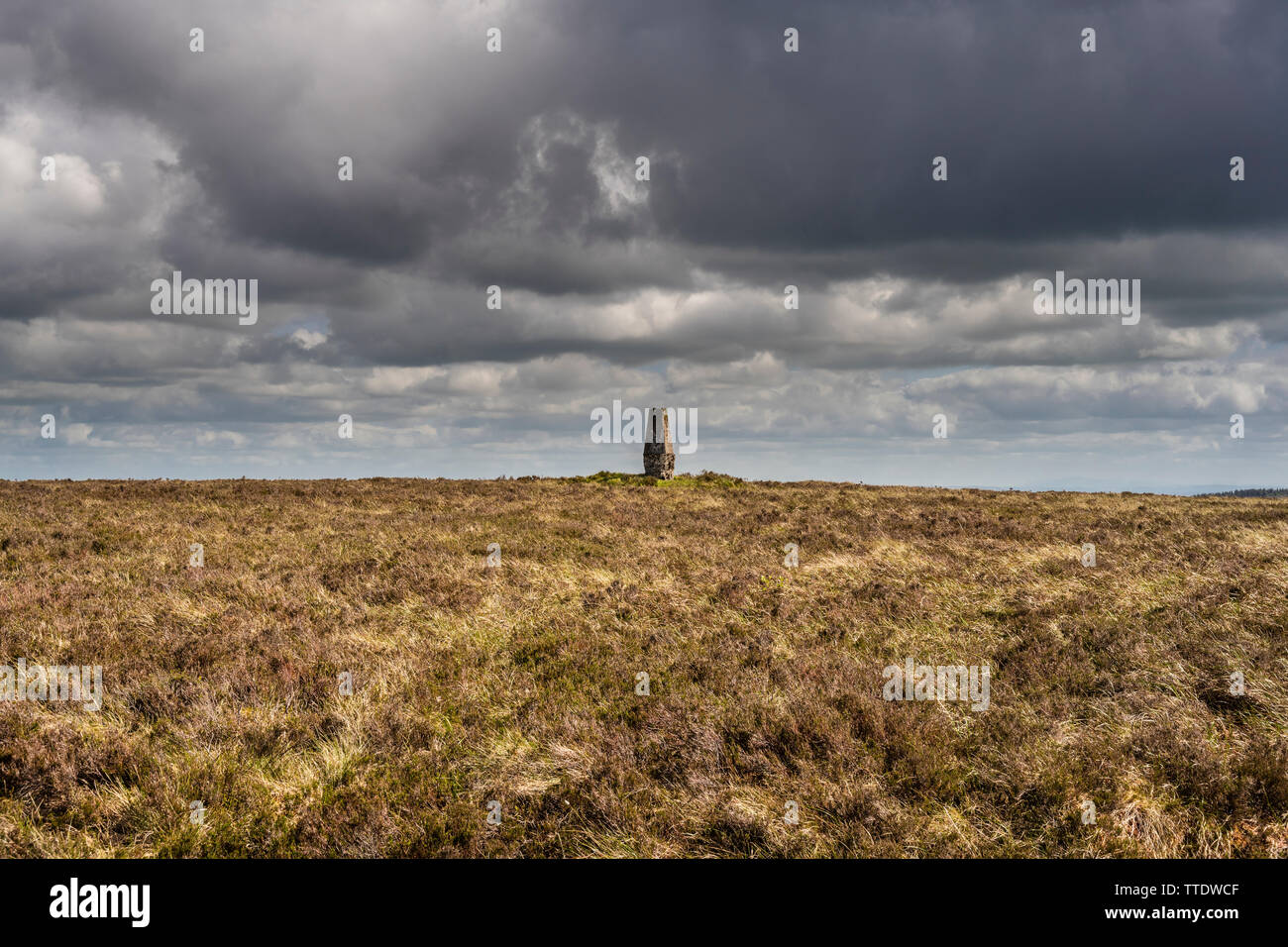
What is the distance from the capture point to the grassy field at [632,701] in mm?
4988

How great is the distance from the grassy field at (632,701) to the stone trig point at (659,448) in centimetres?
1990

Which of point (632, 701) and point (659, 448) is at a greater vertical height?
point (659, 448)

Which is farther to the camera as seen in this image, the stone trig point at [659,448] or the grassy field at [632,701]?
the stone trig point at [659,448]

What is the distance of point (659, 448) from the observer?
3694 centimetres

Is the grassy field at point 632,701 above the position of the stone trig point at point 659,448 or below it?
below

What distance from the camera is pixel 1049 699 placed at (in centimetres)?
740

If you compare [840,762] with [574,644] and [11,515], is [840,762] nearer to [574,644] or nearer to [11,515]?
Result: [574,644]

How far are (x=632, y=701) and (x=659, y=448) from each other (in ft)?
97.8

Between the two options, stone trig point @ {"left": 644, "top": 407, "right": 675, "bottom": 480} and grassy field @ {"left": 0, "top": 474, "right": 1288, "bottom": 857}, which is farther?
stone trig point @ {"left": 644, "top": 407, "right": 675, "bottom": 480}

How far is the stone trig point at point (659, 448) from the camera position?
1443 inches

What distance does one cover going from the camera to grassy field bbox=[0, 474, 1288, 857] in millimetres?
4988

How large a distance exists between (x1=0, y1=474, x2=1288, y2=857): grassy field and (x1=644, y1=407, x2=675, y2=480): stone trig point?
19901 millimetres
